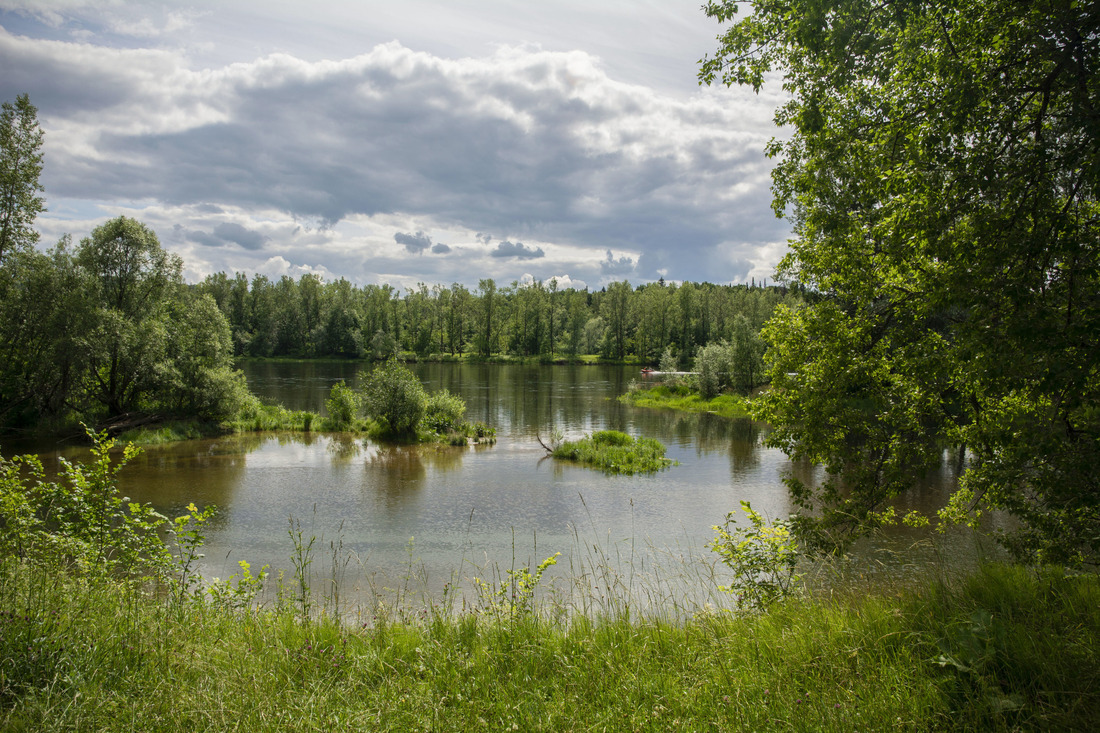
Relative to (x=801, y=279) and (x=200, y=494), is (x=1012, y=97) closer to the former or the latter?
(x=801, y=279)

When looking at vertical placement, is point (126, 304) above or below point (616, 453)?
above

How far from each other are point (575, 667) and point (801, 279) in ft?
25.6

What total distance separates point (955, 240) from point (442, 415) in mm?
27894

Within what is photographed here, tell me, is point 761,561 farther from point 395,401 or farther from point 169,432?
point 169,432

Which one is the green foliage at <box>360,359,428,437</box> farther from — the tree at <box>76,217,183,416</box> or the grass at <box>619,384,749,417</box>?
the grass at <box>619,384,749,417</box>

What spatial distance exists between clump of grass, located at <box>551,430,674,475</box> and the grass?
55.3ft

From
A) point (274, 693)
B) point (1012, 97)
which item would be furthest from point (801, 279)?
point (274, 693)

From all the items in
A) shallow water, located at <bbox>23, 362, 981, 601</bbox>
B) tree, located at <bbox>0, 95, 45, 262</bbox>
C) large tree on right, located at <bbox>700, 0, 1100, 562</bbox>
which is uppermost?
tree, located at <bbox>0, 95, 45, 262</bbox>

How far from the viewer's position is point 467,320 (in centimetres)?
10912

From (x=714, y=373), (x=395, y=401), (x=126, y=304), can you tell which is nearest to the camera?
(x=126, y=304)

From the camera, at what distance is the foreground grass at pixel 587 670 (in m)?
3.31

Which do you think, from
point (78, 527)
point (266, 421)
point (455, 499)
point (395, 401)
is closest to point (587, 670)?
point (78, 527)

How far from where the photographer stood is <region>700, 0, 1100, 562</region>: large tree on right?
14.7 feet

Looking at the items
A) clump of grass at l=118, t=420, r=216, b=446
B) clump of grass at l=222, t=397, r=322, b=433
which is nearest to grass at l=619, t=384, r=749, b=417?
clump of grass at l=222, t=397, r=322, b=433
